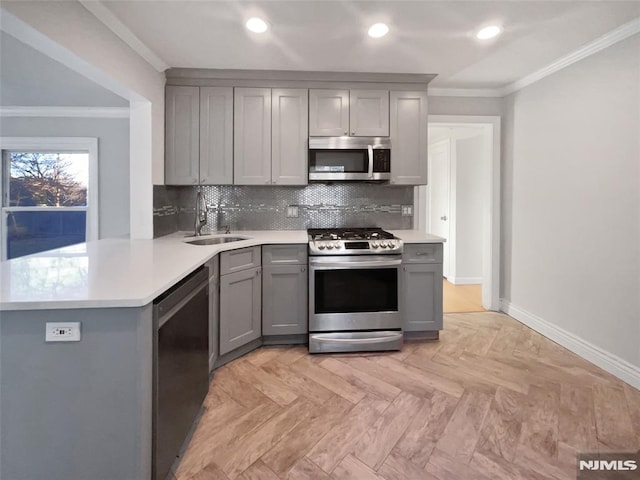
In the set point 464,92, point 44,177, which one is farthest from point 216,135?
point 464,92

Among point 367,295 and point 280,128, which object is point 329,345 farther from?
point 280,128

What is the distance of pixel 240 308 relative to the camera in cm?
271

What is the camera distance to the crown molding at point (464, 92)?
3.67 m

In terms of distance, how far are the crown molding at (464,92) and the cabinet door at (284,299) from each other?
2.31 metres

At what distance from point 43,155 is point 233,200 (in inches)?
95.2

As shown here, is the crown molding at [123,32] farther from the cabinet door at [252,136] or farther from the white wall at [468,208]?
the white wall at [468,208]

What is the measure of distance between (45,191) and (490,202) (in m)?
4.97

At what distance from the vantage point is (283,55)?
2766mm

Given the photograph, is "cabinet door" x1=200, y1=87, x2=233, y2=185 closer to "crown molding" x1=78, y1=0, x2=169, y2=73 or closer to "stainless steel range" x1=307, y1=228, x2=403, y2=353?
"crown molding" x1=78, y1=0, x2=169, y2=73

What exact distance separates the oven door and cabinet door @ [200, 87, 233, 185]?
1.18 metres

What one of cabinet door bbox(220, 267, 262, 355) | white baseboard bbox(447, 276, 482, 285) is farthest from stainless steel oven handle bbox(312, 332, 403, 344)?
white baseboard bbox(447, 276, 482, 285)

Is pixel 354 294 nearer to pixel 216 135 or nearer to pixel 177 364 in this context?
pixel 177 364

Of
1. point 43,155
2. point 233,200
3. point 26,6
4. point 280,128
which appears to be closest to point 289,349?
point 233,200

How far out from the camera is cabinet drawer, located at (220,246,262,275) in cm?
253
